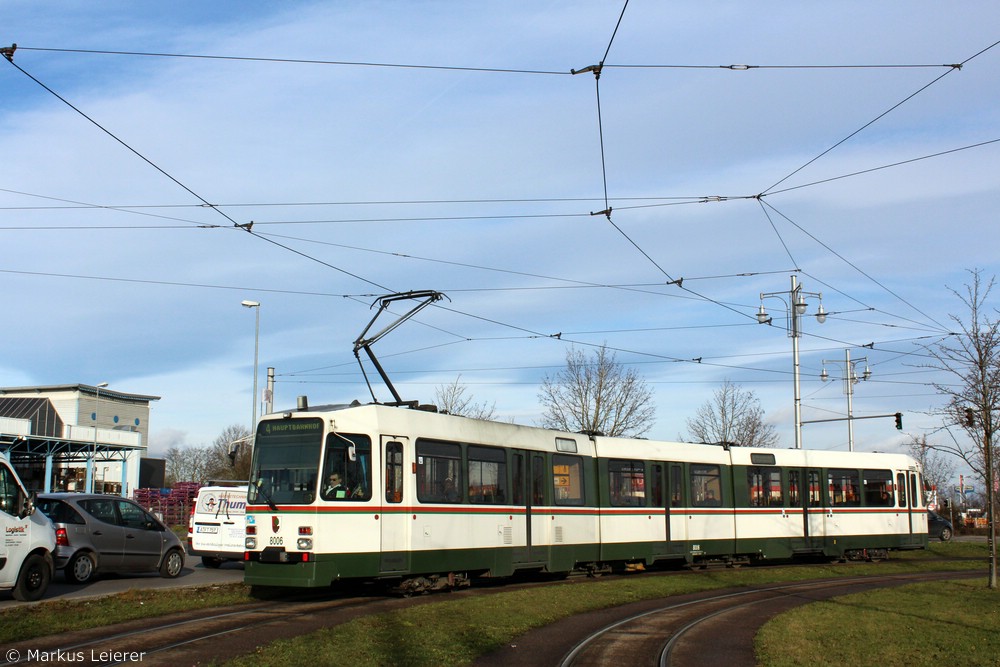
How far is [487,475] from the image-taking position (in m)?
18.8

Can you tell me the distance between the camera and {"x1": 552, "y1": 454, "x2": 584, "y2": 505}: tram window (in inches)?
829

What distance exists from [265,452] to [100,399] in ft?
223

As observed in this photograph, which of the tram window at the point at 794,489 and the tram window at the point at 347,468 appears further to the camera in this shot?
the tram window at the point at 794,489

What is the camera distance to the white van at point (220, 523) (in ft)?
69.4

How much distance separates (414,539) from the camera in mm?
16562

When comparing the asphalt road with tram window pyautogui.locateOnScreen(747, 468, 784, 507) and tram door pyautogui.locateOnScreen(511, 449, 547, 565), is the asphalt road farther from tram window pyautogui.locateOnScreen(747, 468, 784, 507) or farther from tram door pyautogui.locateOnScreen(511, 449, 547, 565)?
tram window pyautogui.locateOnScreen(747, 468, 784, 507)

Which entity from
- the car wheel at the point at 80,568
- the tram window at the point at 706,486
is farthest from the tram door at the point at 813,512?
the car wheel at the point at 80,568

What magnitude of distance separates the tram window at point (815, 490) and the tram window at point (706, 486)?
3704mm

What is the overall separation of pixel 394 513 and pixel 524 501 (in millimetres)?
4321

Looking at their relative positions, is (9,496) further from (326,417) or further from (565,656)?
(565,656)

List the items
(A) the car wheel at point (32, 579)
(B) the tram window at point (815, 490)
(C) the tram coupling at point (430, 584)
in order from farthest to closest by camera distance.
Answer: (B) the tram window at point (815, 490), (C) the tram coupling at point (430, 584), (A) the car wheel at point (32, 579)

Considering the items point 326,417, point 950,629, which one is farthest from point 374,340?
point 950,629

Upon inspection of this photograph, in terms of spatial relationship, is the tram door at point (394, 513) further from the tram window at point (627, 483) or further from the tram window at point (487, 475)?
the tram window at point (627, 483)

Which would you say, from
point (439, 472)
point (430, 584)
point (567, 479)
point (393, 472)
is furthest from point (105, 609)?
point (567, 479)
